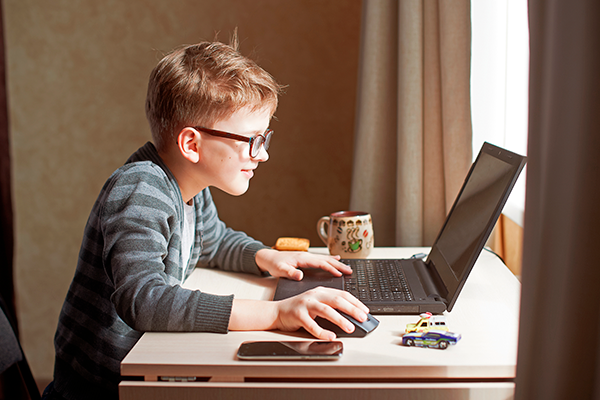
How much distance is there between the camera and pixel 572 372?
1.66ft

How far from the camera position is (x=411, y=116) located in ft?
4.60

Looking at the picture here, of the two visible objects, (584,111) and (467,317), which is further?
(467,317)

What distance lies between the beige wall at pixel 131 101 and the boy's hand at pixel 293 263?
98 centimetres

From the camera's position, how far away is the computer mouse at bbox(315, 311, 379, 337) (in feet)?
2.51

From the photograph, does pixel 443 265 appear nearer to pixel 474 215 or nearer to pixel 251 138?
pixel 474 215

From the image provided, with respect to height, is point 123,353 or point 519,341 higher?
point 519,341

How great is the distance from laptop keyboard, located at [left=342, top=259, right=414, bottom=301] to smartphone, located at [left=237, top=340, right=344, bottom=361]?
0.63ft

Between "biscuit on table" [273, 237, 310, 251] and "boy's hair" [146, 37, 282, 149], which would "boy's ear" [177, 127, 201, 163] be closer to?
"boy's hair" [146, 37, 282, 149]

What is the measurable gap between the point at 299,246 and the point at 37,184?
4.83ft

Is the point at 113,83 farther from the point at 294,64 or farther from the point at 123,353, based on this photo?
the point at 123,353

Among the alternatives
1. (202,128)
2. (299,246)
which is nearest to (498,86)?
(299,246)

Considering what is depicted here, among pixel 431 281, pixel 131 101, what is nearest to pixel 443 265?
pixel 431 281

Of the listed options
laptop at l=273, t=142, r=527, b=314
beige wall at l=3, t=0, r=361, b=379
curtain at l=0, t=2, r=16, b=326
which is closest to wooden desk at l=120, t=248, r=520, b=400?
laptop at l=273, t=142, r=527, b=314

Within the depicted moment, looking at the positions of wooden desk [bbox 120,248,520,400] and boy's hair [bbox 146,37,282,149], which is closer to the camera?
wooden desk [bbox 120,248,520,400]
